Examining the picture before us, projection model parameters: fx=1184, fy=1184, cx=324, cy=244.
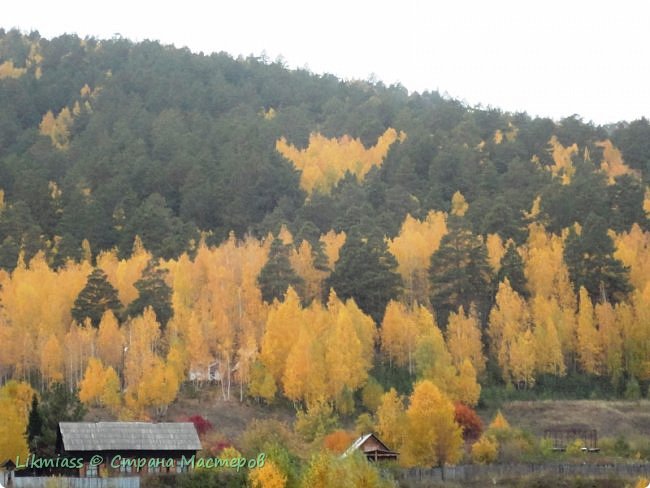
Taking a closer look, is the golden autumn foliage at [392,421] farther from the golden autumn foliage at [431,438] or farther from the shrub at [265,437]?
the shrub at [265,437]

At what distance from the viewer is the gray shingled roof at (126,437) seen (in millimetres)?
46031

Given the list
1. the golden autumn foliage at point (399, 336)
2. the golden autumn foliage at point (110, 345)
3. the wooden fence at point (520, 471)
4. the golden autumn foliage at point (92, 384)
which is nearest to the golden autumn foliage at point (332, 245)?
the golden autumn foliage at point (399, 336)

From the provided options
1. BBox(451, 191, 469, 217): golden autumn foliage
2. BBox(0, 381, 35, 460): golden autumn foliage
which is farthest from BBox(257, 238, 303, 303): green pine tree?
BBox(0, 381, 35, 460): golden autumn foliage

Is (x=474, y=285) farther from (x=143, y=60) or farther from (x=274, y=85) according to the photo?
(x=143, y=60)

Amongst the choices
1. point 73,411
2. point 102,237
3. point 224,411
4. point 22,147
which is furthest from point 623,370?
point 22,147

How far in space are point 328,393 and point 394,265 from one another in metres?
14.1

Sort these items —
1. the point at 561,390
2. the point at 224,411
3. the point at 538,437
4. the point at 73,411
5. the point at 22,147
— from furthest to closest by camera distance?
the point at 22,147 → the point at 561,390 → the point at 224,411 → the point at 538,437 → the point at 73,411

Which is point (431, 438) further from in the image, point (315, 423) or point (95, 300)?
point (95, 300)

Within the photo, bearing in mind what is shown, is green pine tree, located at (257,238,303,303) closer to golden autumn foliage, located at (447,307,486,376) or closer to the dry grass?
golden autumn foliage, located at (447,307,486,376)

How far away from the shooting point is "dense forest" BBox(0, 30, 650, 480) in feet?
215

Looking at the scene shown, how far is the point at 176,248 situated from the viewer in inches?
3428

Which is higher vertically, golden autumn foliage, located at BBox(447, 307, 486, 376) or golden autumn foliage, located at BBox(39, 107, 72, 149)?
golden autumn foliage, located at BBox(39, 107, 72, 149)

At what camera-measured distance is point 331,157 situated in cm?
11431

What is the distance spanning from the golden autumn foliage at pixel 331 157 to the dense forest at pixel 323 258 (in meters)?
0.30
